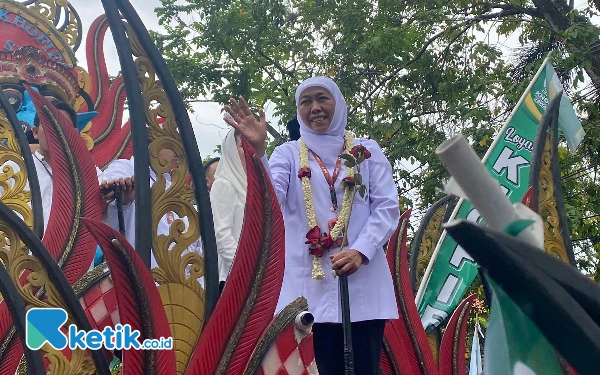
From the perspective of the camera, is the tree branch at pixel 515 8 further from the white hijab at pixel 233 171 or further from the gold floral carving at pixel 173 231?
the gold floral carving at pixel 173 231

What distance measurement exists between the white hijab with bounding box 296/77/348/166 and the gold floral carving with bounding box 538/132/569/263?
3.13 ft

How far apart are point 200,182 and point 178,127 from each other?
6.9 inches

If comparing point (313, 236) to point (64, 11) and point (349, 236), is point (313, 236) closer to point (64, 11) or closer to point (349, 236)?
point (349, 236)

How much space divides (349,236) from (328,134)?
1.34 feet

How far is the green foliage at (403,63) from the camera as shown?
6.32 meters

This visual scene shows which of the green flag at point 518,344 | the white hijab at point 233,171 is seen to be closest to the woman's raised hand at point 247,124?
the white hijab at point 233,171

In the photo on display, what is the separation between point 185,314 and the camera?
1.89m

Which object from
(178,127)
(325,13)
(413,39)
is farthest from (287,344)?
(325,13)

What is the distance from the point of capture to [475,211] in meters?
3.61

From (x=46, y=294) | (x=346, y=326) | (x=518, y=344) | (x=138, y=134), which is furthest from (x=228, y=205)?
(x=518, y=344)

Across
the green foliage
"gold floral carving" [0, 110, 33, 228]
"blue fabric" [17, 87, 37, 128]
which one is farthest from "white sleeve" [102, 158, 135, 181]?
the green foliage

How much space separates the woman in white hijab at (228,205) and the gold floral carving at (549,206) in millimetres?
1272

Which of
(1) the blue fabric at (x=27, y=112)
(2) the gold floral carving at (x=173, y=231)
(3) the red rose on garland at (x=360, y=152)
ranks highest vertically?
Result: (1) the blue fabric at (x=27, y=112)

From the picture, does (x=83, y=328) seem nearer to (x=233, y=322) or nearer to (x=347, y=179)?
(x=233, y=322)
